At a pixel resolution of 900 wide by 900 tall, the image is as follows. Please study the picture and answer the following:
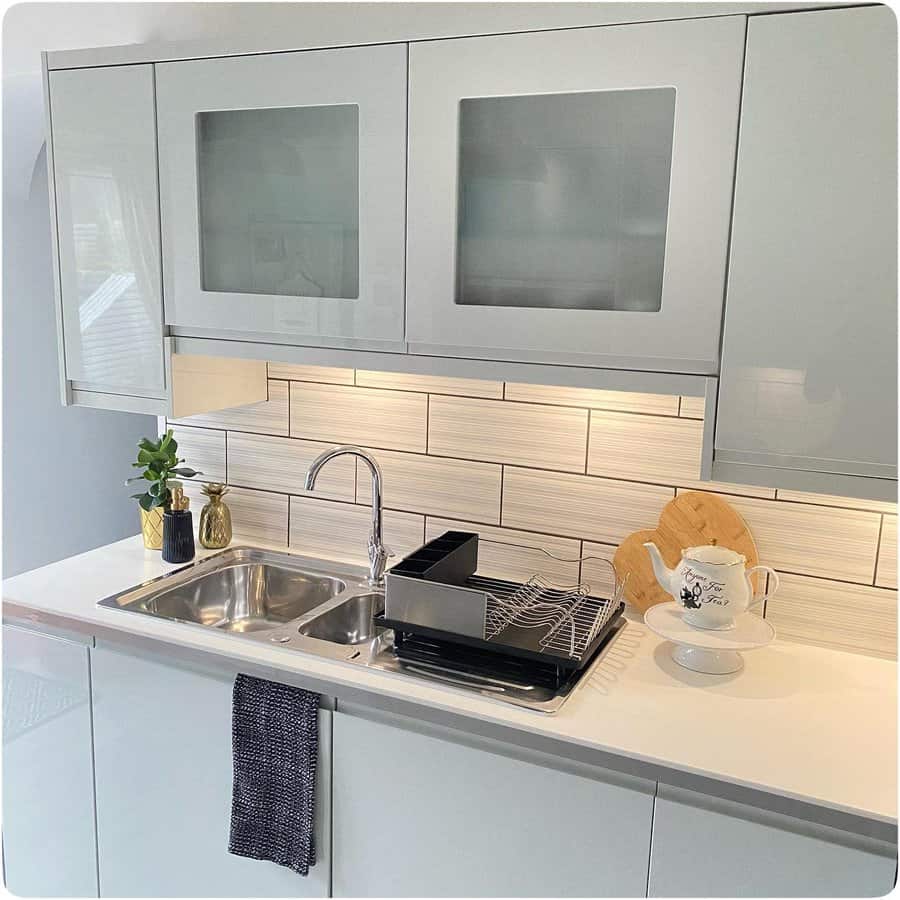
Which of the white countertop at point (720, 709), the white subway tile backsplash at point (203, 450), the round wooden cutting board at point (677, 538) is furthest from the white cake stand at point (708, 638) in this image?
the white subway tile backsplash at point (203, 450)

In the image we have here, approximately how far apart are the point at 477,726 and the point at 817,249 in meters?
0.93

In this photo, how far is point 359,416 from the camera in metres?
2.15

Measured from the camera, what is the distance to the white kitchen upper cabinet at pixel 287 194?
166cm

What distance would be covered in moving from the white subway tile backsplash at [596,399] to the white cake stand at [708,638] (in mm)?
400

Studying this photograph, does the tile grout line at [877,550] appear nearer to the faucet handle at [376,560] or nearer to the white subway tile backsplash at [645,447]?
the white subway tile backsplash at [645,447]

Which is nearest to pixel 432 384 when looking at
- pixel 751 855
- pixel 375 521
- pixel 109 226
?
pixel 375 521

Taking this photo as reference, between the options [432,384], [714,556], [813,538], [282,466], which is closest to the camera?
[714,556]

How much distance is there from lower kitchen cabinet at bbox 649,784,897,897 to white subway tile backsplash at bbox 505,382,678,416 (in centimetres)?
76

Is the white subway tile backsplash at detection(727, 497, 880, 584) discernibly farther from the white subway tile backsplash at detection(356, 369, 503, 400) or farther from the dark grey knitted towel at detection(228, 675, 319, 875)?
the dark grey knitted towel at detection(228, 675, 319, 875)

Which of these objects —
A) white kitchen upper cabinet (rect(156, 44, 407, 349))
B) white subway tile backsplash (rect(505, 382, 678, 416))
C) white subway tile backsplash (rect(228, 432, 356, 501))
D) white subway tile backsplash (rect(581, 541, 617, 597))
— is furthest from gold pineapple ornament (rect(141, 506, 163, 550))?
white subway tile backsplash (rect(581, 541, 617, 597))

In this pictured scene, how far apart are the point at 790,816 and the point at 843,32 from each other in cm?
115

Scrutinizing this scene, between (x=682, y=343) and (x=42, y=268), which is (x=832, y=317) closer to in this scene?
(x=682, y=343)

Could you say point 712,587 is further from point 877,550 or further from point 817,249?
point 817,249

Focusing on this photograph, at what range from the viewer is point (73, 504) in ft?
11.0
